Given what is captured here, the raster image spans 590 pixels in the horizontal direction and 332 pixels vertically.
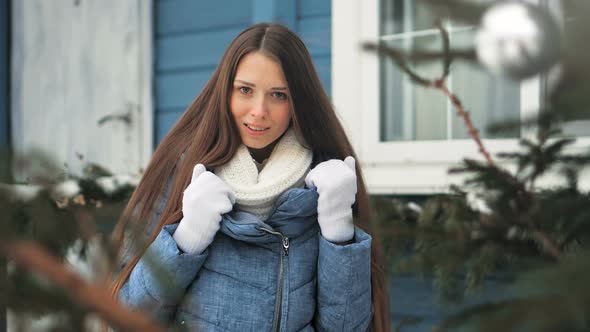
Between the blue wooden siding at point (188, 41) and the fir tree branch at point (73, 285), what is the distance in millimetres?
2452

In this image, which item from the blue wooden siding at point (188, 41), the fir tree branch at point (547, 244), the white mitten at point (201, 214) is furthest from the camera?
the blue wooden siding at point (188, 41)

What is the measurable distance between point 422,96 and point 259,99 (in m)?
1.10

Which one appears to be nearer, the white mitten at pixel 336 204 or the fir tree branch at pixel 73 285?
the fir tree branch at pixel 73 285

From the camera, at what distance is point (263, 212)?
1.45m

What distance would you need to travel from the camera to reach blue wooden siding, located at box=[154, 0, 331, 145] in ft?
9.55

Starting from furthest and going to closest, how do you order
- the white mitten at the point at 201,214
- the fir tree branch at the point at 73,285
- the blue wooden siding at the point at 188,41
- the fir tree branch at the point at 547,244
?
the blue wooden siding at the point at 188,41, the white mitten at the point at 201,214, the fir tree branch at the point at 547,244, the fir tree branch at the point at 73,285

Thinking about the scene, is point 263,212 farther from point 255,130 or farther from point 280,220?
point 255,130

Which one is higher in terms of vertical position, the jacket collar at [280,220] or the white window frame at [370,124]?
the white window frame at [370,124]

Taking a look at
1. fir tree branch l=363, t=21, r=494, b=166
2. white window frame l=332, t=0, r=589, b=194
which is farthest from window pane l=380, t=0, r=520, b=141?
fir tree branch l=363, t=21, r=494, b=166

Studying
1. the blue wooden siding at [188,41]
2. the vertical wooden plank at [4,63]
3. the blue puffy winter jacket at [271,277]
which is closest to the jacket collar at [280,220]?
the blue puffy winter jacket at [271,277]

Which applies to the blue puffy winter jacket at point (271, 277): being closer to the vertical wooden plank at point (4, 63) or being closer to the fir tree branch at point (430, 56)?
the fir tree branch at point (430, 56)

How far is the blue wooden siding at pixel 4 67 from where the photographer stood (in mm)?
3506

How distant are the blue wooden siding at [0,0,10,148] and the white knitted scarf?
252 centimetres

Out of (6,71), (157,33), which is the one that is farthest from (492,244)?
(6,71)
